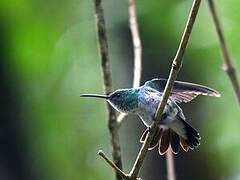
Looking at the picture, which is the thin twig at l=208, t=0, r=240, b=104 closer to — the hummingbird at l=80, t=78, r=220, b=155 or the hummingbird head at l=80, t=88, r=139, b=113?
the hummingbird at l=80, t=78, r=220, b=155

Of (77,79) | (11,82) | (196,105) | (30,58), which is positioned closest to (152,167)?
(196,105)

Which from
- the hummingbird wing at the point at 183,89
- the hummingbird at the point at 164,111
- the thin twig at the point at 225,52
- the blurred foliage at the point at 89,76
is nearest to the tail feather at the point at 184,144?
the hummingbird at the point at 164,111

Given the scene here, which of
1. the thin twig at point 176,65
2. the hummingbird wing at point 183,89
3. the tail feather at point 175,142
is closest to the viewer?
the thin twig at point 176,65

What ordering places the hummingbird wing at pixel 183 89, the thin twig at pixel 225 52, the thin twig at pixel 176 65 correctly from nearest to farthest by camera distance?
the thin twig at pixel 176 65 < the thin twig at pixel 225 52 < the hummingbird wing at pixel 183 89

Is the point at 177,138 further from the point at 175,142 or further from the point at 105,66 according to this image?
the point at 105,66

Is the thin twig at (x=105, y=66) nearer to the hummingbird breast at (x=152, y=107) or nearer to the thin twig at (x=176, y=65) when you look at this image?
the hummingbird breast at (x=152, y=107)

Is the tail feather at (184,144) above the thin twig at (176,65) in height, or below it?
below

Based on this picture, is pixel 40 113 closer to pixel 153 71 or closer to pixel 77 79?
pixel 77 79
